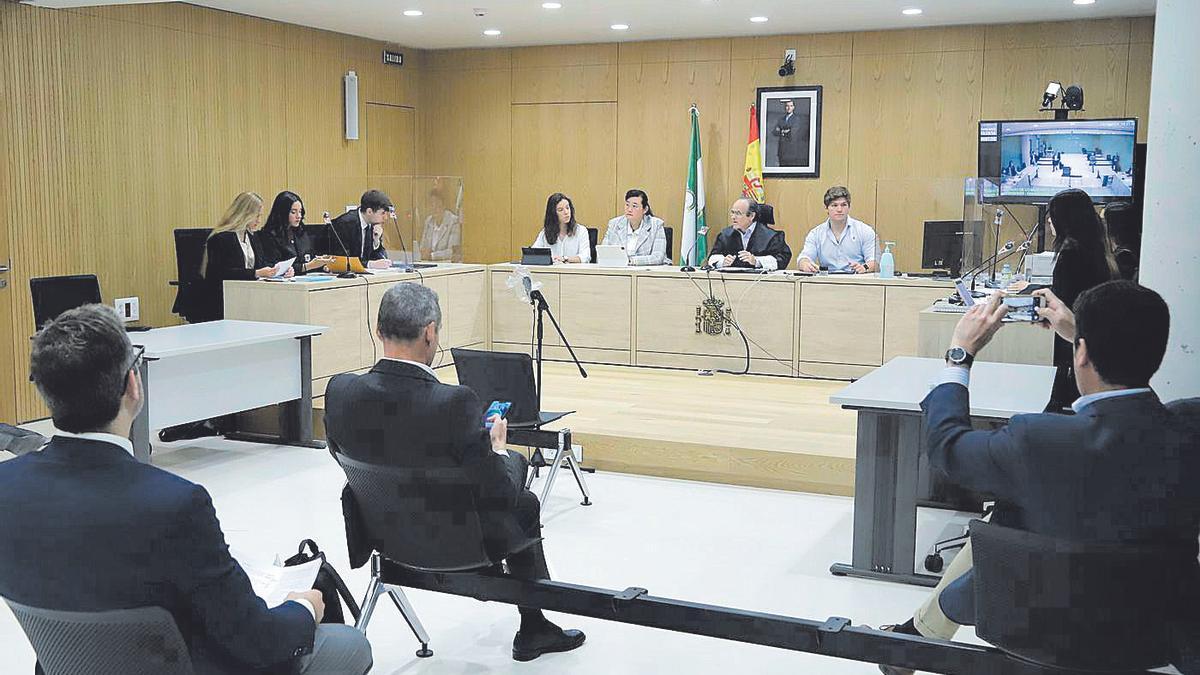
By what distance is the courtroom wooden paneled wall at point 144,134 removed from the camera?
6961 millimetres

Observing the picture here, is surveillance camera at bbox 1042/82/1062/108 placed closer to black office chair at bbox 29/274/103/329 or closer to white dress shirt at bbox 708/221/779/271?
white dress shirt at bbox 708/221/779/271

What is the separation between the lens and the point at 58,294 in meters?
5.82

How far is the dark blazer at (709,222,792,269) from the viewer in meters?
8.25

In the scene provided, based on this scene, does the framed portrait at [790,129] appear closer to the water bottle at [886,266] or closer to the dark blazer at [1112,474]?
the water bottle at [886,266]

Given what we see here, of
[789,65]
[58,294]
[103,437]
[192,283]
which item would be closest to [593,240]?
[789,65]

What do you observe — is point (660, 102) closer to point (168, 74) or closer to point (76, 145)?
point (168, 74)

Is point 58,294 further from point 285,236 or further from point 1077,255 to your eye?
point 1077,255

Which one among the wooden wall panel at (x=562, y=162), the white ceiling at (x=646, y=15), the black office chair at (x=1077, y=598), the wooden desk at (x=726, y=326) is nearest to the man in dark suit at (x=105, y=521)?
the black office chair at (x=1077, y=598)

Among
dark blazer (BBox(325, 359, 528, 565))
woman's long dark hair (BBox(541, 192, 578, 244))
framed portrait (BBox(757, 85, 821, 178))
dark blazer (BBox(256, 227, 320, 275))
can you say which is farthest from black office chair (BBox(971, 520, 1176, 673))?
framed portrait (BBox(757, 85, 821, 178))

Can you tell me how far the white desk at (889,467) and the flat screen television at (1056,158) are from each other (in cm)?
444

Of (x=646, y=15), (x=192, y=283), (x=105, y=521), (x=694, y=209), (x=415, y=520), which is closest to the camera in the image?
(x=105, y=521)

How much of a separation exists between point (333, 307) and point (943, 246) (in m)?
4.05

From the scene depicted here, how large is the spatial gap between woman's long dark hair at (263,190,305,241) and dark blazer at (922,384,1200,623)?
5.94 metres

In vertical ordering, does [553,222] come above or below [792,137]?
below
